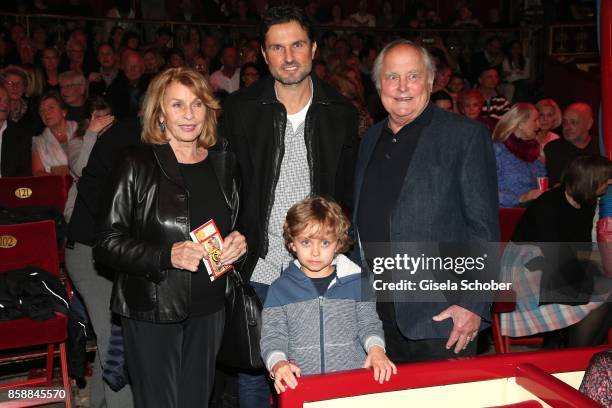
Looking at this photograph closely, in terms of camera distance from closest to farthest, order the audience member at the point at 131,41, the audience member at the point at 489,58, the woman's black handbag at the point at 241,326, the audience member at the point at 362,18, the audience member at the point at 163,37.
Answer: the woman's black handbag at the point at 241,326
the audience member at the point at 131,41
the audience member at the point at 163,37
the audience member at the point at 489,58
the audience member at the point at 362,18

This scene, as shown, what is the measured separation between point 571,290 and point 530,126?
1830 millimetres

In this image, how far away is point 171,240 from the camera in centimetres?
277

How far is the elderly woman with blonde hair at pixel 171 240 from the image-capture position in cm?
273

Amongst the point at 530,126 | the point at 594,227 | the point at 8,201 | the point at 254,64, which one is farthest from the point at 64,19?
the point at 594,227

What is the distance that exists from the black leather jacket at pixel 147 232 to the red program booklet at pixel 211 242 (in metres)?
0.05

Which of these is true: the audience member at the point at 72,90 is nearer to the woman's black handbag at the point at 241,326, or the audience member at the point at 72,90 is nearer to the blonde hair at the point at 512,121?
the blonde hair at the point at 512,121

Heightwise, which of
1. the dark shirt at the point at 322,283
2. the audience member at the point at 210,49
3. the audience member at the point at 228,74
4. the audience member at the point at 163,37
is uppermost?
the audience member at the point at 163,37

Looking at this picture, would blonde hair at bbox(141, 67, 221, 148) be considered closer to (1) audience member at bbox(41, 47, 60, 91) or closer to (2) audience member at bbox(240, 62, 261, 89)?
(2) audience member at bbox(240, 62, 261, 89)

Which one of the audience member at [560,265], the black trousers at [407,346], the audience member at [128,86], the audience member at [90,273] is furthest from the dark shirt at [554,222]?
the audience member at [128,86]

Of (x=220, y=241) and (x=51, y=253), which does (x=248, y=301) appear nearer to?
(x=220, y=241)

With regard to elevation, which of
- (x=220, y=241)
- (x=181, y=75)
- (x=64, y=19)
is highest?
(x=64, y=19)

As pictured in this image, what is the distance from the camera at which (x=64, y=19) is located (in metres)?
11.2

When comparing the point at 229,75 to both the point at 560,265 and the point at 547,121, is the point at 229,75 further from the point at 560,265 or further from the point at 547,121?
the point at 560,265

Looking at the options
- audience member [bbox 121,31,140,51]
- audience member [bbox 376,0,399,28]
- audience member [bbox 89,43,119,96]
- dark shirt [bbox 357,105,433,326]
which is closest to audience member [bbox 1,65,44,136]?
audience member [bbox 89,43,119,96]
